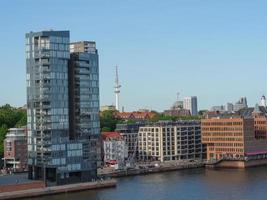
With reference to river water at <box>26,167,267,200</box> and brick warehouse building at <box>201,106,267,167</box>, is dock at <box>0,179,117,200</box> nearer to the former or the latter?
river water at <box>26,167,267,200</box>

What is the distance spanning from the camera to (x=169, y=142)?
104812 millimetres

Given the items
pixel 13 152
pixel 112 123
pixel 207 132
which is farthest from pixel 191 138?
pixel 13 152

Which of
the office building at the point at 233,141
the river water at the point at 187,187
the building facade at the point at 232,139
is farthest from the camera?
the building facade at the point at 232,139

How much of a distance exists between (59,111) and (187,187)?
54.5 ft

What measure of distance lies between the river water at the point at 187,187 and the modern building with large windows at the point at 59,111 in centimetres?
532

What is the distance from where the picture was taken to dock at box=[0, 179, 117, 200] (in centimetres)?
6475

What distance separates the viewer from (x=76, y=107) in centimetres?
7525

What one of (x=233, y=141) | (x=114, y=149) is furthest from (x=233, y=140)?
(x=114, y=149)

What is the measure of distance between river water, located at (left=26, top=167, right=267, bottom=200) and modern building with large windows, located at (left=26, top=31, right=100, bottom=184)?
5.32 m

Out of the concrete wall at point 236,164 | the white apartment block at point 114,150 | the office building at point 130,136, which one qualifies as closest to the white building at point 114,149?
the white apartment block at point 114,150

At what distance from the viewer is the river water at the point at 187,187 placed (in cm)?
6300

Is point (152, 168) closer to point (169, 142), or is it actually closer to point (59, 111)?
point (169, 142)

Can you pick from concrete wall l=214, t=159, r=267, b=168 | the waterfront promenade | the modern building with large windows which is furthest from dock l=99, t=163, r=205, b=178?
the modern building with large windows

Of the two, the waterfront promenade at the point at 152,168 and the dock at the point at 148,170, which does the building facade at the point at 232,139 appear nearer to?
the waterfront promenade at the point at 152,168
